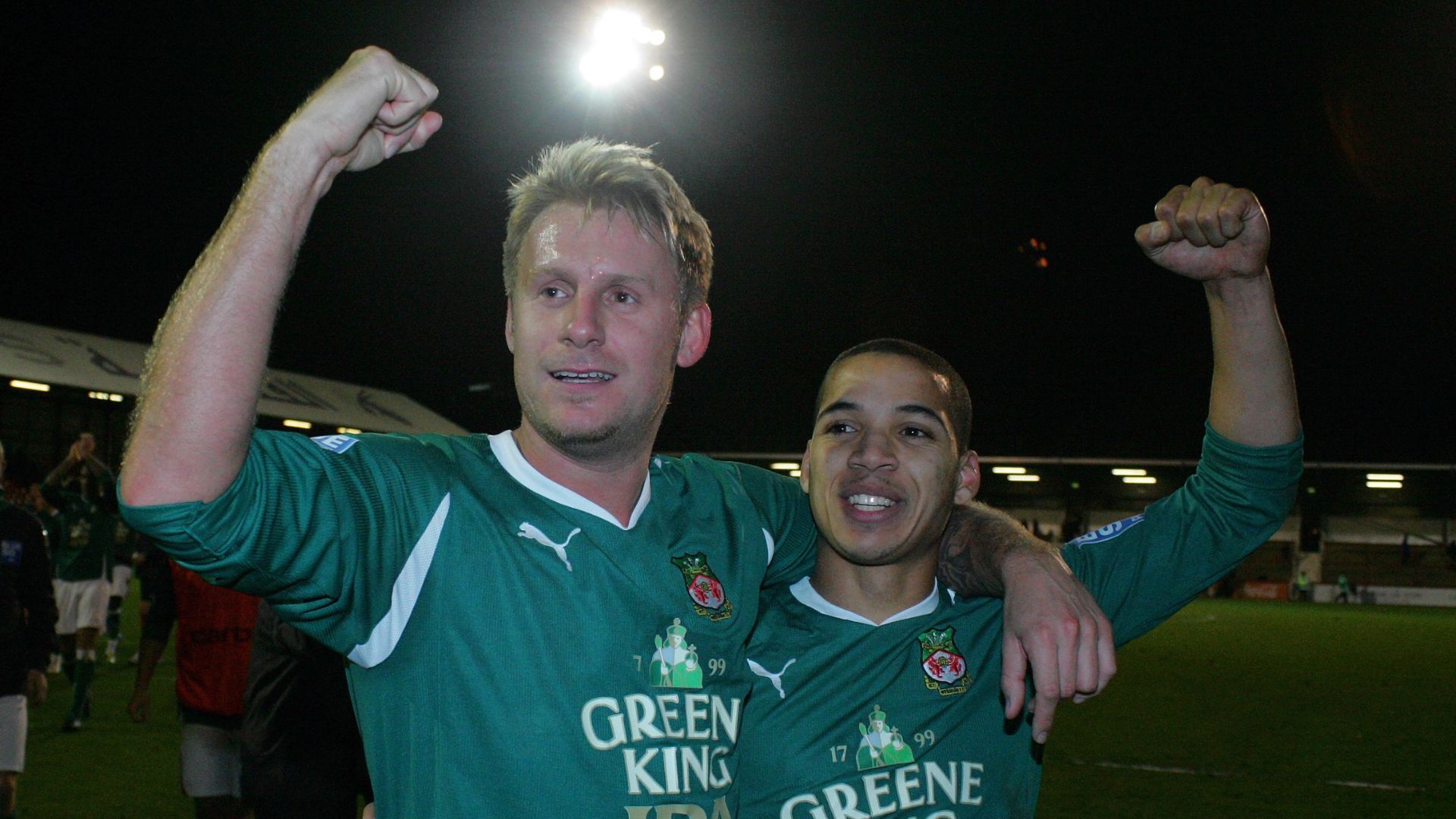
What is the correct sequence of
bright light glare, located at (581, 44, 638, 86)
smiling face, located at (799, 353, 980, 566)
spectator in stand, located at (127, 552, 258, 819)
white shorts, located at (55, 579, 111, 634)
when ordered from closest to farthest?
smiling face, located at (799, 353, 980, 566)
spectator in stand, located at (127, 552, 258, 819)
white shorts, located at (55, 579, 111, 634)
bright light glare, located at (581, 44, 638, 86)

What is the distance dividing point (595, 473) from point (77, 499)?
1235 centimetres

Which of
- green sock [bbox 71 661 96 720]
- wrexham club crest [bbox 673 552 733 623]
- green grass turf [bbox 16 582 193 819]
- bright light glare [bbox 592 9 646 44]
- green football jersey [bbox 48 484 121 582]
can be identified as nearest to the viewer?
wrexham club crest [bbox 673 552 733 623]

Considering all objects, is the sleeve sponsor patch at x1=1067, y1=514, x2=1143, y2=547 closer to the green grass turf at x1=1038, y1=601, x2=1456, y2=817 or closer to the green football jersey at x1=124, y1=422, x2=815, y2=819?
the green football jersey at x1=124, y1=422, x2=815, y2=819

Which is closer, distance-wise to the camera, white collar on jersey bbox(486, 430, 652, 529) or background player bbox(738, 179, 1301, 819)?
white collar on jersey bbox(486, 430, 652, 529)

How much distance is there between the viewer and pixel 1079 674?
7.59 ft

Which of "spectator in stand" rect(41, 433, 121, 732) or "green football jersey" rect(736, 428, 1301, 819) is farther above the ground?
"green football jersey" rect(736, 428, 1301, 819)

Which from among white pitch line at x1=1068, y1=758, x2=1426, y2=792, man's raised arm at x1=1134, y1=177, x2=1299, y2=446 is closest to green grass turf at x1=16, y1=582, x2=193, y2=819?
man's raised arm at x1=1134, y1=177, x2=1299, y2=446

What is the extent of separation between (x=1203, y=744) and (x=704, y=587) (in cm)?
853

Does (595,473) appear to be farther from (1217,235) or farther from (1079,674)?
(1217,235)

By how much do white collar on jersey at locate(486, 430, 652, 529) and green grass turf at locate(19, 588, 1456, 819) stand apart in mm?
5783

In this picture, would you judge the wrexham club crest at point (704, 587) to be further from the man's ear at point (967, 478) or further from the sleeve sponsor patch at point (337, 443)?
the man's ear at point (967, 478)

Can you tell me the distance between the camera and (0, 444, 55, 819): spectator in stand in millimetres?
5621

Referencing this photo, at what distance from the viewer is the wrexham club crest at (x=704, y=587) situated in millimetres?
2412

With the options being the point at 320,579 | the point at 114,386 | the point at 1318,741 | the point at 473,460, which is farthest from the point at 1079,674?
the point at 114,386
